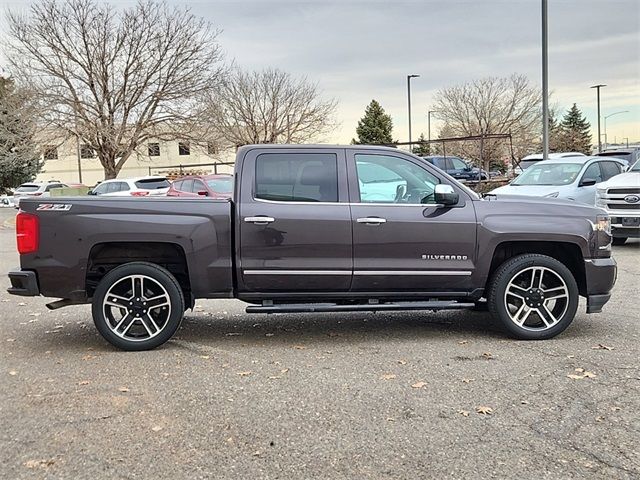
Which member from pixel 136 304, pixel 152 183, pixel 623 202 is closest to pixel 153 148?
pixel 152 183

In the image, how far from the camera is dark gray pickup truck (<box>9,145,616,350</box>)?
5605 mm

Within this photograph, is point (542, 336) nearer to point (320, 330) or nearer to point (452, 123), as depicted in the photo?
point (320, 330)

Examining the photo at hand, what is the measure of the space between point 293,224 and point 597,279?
294 cm

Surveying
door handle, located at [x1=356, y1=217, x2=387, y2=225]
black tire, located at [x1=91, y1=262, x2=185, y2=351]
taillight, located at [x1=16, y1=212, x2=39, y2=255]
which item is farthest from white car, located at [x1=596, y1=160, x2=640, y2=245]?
taillight, located at [x1=16, y1=212, x2=39, y2=255]

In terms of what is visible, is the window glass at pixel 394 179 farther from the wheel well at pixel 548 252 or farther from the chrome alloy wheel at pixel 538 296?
the chrome alloy wheel at pixel 538 296

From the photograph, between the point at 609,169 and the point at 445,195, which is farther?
the point at 609,169

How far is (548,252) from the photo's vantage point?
6215 mm

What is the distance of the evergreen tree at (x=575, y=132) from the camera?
57.9m

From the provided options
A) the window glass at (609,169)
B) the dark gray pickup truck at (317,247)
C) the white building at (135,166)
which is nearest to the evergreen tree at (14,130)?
the white building at (135,166)

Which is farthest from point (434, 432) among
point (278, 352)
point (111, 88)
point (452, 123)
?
point (452, 123)

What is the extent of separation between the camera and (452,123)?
1786 inches

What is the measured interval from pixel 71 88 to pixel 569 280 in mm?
27678

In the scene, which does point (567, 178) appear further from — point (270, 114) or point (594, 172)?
point (270, 114)

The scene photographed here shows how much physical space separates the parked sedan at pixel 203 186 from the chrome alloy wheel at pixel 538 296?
1133 cm
